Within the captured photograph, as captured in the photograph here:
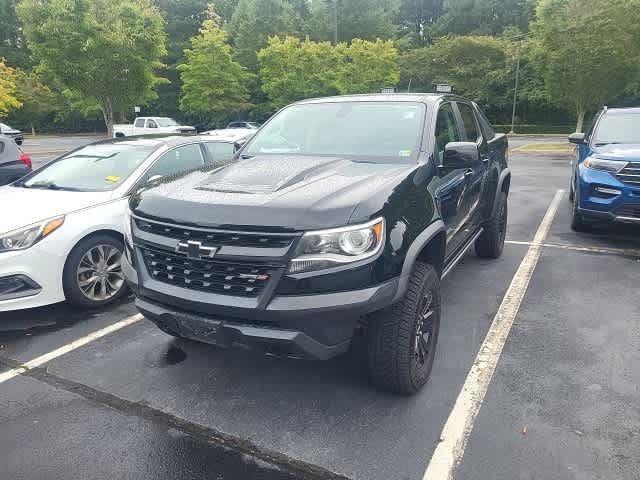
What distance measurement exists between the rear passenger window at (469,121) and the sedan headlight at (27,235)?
12.1 ft

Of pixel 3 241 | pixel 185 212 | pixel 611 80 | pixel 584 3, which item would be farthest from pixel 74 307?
pixel 584 3

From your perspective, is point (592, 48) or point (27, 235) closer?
point (27, 235)

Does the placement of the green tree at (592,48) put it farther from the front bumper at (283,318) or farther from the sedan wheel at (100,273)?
the front bumper at (283,318)

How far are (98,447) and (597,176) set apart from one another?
6.15 metres

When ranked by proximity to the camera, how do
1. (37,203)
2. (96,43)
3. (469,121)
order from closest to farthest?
(37,203)
(469,121)
(96,43)

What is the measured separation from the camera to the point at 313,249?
2.54 meters

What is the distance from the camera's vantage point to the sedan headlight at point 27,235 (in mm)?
4070

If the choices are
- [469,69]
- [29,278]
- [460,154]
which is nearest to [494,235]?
[460,154]

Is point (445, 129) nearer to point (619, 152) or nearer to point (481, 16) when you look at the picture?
point (619, 152)

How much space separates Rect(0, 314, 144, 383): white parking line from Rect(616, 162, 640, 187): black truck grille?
221 inches

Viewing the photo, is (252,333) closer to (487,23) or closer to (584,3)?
(584,3)

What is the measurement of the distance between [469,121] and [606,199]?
2506mm

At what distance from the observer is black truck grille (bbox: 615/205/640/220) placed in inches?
236

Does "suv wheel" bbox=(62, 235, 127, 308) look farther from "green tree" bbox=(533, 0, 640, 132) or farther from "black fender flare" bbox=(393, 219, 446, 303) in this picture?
"green tree" bbox=(533, 0, 640, 132)
